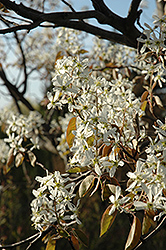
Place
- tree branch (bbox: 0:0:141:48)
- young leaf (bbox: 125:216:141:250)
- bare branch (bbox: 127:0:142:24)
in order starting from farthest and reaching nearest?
bare branch (bbox: 127:0:142:24), tree branch (bbox: 0:0:141:48), young leaf (bbox: 125:216:141:250)

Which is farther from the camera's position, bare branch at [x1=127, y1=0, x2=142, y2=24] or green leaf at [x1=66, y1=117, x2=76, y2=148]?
bare branch at [x1=127, y1=0, x2=142, y2=24]

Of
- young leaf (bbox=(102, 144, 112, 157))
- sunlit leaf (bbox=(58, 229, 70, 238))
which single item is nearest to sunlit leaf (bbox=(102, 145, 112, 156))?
young leaf (bbox=(102, 144, 112, 157))

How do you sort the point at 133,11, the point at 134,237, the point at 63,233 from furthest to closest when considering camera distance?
1. the point at 133,11
2. the point at 63,233
3. the point at 134,237

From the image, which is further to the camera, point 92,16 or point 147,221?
point 92,16

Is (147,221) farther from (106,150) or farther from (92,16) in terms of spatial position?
(92,16)

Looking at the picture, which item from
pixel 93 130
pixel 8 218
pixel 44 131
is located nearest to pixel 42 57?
pixel 44 131

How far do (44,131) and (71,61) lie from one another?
1175 mm

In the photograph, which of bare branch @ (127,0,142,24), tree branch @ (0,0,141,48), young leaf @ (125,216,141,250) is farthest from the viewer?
bare branch @ (127,0,142,24)

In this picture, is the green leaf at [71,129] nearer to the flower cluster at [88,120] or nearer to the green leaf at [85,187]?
the flower cluster at [88,120]

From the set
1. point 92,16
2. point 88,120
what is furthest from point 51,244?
point 92,16

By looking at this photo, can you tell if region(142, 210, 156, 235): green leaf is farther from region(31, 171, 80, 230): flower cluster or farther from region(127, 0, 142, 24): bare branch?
region(127, 0, 142, 24): bare branch

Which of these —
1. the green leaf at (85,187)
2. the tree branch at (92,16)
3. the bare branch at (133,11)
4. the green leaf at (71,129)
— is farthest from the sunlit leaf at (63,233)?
the bare branch at (133,11)

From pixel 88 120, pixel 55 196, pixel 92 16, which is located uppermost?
pixel 92 16

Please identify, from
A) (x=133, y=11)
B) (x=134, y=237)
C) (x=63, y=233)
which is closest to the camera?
(x=134, y=237)
